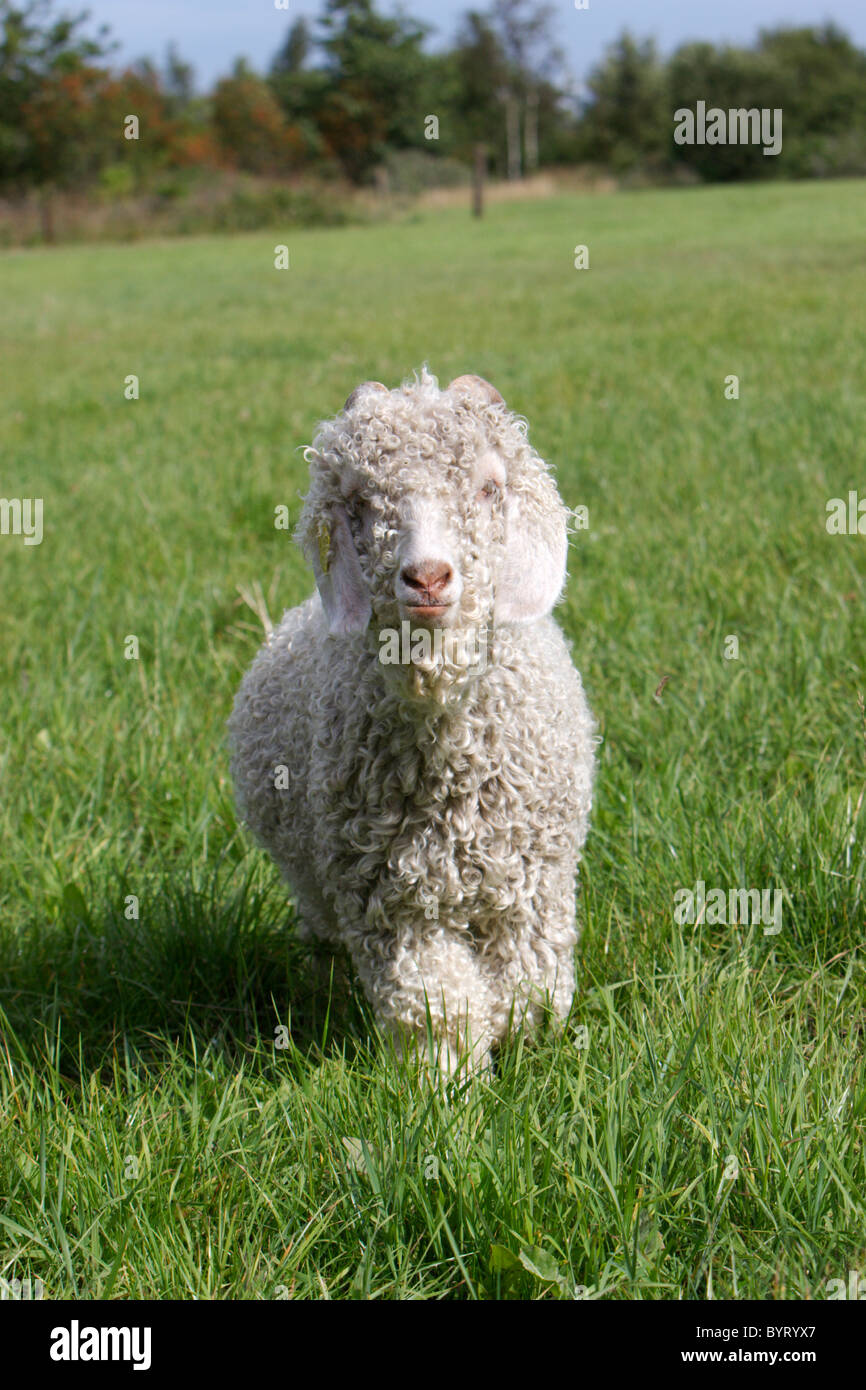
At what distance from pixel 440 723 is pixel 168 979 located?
940 millimetres

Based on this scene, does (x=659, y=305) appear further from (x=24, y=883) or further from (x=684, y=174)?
(x=684, y=174)

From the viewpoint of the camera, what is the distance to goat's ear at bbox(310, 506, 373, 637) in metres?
2.06

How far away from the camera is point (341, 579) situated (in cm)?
207

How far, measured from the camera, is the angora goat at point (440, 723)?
1984 mm

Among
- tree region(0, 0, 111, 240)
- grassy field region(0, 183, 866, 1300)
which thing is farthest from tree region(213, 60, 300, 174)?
grassy field region(0, 183, 866, 1300)

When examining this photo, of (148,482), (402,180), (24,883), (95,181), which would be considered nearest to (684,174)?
(402,180)

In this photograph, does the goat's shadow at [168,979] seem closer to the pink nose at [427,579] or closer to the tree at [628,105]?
the pink nose at [427,579]

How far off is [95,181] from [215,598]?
44.6 m

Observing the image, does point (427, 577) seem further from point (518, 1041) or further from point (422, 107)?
point (422, 107)

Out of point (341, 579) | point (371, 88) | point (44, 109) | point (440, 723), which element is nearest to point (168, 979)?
point (440, 723)

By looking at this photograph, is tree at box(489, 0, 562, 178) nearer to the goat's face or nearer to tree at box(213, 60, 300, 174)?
tree at box(213, 60, 300, 174)

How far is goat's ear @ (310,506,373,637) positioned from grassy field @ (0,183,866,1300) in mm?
557

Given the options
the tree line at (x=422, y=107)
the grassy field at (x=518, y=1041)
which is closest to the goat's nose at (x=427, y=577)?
the grassy field at (x=518, y=1041)

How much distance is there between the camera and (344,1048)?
227 cm
